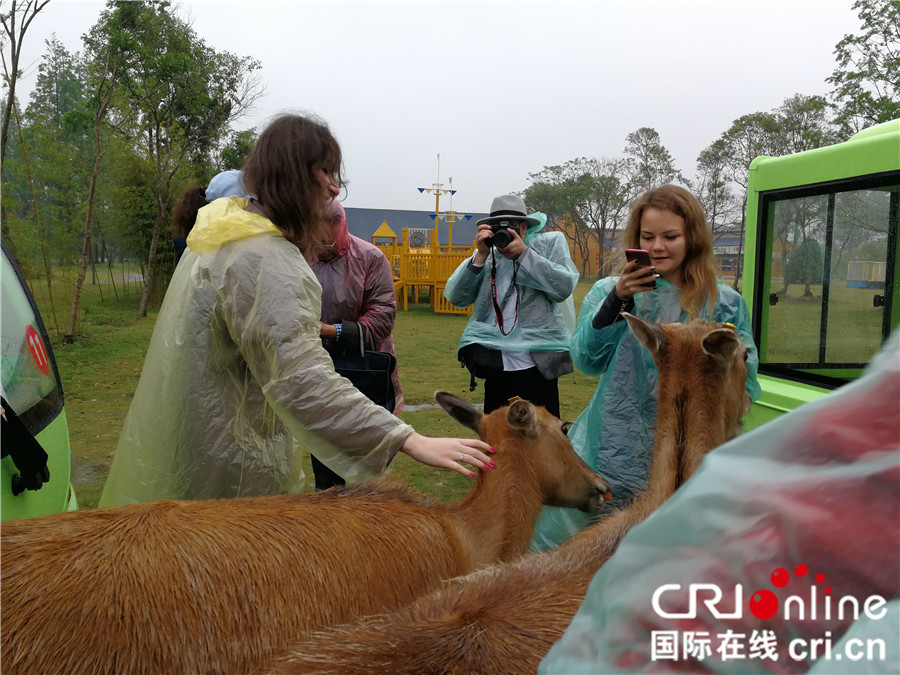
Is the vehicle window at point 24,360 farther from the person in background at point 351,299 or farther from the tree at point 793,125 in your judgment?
the tree at point 793,125

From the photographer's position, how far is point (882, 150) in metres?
3.48

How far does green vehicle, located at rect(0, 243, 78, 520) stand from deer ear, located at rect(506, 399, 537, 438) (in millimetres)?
1679

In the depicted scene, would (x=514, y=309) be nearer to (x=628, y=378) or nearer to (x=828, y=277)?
(x=628, y=378)

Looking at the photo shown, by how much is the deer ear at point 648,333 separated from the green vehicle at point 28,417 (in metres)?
2.12

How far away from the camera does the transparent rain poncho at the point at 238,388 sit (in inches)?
79.5

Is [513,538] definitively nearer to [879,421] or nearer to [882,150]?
[879,421]

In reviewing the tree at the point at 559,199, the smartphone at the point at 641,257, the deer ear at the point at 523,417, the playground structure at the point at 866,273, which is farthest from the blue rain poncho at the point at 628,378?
the tree at the point at 559,199

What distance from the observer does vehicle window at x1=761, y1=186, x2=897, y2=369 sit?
12.3 ft

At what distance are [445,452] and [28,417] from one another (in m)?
1.52

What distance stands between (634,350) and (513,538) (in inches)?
37.9

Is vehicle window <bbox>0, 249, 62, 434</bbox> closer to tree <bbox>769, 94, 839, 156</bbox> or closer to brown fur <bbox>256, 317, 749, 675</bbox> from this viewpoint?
brown fur <bbox>256, 317, 749, 675</bbox>

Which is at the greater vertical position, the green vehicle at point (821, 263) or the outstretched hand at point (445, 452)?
the green vehicle at point (821, 263)

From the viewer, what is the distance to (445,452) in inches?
79.8

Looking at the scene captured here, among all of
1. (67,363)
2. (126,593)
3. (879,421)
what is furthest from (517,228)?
(67,363)
